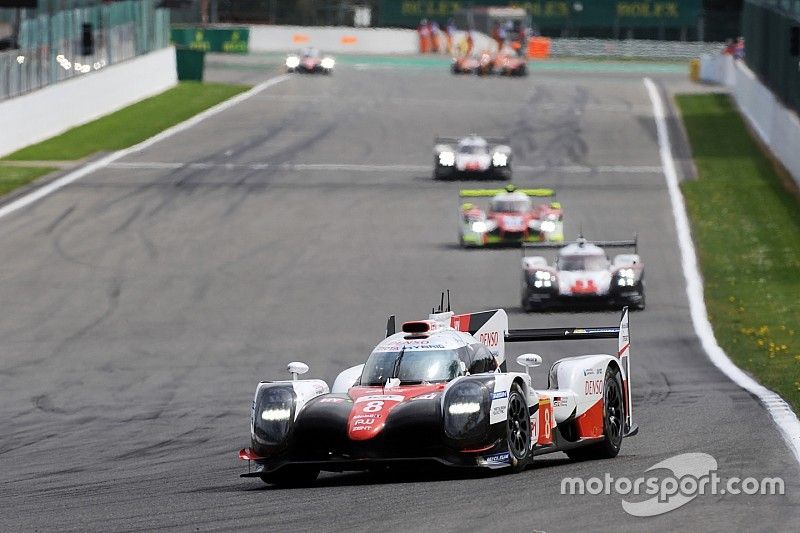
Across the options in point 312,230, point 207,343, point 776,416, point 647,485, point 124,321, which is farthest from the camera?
point 312,230

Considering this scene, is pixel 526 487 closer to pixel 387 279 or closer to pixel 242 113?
pixel 387 279

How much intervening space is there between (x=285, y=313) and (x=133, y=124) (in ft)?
112

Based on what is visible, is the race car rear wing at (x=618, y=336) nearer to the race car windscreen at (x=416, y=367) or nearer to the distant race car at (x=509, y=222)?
the race car windscreen at (x=416, y=367)

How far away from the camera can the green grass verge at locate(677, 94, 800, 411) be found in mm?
25531

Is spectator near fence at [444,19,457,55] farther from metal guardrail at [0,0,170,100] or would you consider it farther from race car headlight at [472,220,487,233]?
race car headlight at [472,220,487,233]

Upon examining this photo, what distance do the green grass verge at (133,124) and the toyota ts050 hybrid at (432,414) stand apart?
39176 mm

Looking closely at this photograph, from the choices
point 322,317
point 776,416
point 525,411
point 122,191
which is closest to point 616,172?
point 122,191

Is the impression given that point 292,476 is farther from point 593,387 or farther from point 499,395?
point 593,387

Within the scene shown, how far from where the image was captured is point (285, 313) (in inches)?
1203

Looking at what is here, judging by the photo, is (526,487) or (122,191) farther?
(122,191)

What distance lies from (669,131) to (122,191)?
77.3ft

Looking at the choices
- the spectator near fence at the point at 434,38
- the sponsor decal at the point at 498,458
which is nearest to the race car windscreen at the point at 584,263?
the sponsor decal at the point at 498,458

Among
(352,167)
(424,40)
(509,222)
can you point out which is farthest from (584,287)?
(424,40)

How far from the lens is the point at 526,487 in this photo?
12930 mm
